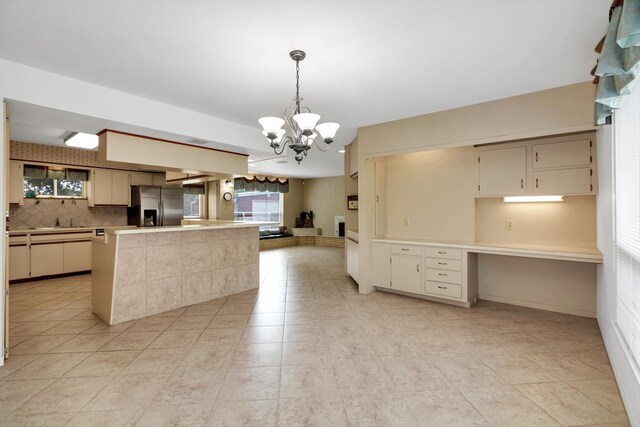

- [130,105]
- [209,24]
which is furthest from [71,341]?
[209,24]

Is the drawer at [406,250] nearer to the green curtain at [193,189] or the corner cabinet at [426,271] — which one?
the corner cabinet at [426,271]

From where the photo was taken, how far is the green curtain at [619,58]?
1282 mm

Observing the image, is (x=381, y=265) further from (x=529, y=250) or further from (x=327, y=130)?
(x=327, y=130)

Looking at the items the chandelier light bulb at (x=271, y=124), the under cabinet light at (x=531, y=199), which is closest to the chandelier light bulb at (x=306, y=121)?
the chandelier light bulb at (x=271, y=124)

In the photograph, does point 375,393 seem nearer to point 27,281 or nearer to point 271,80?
point 271,80

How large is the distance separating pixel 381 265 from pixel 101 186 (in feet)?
19.3

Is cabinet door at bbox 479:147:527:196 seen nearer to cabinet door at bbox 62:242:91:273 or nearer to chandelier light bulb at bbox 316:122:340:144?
chandelier light bulb at bbox 316:122:340:144

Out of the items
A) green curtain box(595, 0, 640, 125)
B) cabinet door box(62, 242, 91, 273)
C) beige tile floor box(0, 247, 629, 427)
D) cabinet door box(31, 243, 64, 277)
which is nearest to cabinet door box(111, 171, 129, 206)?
cabinet door box(62, 242, 91, 273)

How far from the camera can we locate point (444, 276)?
400 cm

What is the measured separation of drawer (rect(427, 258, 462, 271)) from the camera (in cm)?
390

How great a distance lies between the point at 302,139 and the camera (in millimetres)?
2693

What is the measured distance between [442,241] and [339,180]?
21.5ft

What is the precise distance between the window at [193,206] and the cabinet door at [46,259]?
344 cm

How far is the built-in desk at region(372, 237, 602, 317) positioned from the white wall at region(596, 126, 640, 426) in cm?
33
